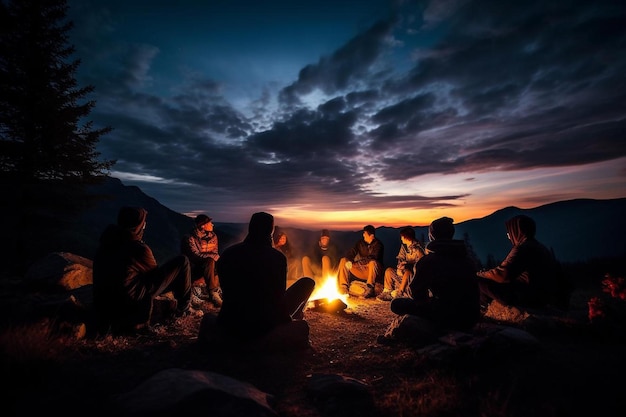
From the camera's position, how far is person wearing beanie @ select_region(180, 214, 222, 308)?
735cm

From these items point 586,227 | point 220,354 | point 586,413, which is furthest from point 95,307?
point 586,227

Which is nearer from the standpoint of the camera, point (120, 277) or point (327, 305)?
point (120, 277)

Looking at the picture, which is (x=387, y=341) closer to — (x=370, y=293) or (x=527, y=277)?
(x=527, y=277)

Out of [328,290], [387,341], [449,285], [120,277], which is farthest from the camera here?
[328,290]

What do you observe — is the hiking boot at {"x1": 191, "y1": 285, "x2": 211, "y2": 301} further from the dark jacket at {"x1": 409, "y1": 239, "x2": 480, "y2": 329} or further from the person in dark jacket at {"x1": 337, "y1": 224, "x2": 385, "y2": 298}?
the dark jacket at {"x1": 409, "y1": 239, "x2": 480, "y2": 329}

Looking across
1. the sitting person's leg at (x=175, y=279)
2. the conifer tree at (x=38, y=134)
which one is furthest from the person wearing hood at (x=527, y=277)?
the conifer tree at (x=38, y=134)

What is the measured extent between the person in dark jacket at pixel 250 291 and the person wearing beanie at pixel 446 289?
86.1 inches

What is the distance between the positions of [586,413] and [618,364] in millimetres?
1515

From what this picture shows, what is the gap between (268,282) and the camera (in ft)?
13.5

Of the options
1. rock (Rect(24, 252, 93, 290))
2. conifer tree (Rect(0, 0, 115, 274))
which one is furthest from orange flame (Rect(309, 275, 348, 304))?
conifer tree (Rect(0, 0, 115, 274))

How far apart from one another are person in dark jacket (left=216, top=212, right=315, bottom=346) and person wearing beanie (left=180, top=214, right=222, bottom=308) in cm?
335

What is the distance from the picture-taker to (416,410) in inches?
105

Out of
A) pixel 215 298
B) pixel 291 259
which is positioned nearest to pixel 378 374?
pixel 215 298

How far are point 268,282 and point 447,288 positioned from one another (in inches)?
115
